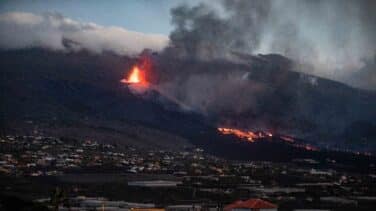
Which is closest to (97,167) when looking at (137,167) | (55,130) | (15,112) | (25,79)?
(137,167)

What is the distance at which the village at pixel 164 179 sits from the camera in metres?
78.9

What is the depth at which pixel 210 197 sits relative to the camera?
83.9 metres

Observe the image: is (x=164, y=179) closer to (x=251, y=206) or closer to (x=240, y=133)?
(x=251, y=206)

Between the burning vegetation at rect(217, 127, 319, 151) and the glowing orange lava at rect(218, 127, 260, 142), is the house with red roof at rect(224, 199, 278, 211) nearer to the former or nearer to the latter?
the burning vegetation at rect(217, 127, 319, 151)

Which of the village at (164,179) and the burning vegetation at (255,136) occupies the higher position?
the burning vegetation at (255,136)

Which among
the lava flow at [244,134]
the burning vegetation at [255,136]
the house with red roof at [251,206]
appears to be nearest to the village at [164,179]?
the house with red roof at [251,206]

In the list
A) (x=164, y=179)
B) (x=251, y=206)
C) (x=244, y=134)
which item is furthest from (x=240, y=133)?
(x=251, y=206)

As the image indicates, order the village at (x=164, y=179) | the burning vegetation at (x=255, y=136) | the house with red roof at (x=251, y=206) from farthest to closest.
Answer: the burning vegetation at (x=255, y=136), the village at (x=164, y=179), the house with red roof at (x=251, y=206)

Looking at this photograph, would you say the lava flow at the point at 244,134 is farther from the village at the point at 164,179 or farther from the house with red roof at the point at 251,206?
the house with red roof at the point at 251,206

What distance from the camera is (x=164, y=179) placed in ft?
326

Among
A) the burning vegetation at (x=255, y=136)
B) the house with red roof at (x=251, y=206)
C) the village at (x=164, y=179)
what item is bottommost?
the house with red roof at (x=251, y=206)

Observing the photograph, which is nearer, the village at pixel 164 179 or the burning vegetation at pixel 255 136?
the village at pixel 164 179

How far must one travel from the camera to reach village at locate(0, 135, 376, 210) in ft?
259

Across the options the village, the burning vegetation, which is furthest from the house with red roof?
the burning vegetation
